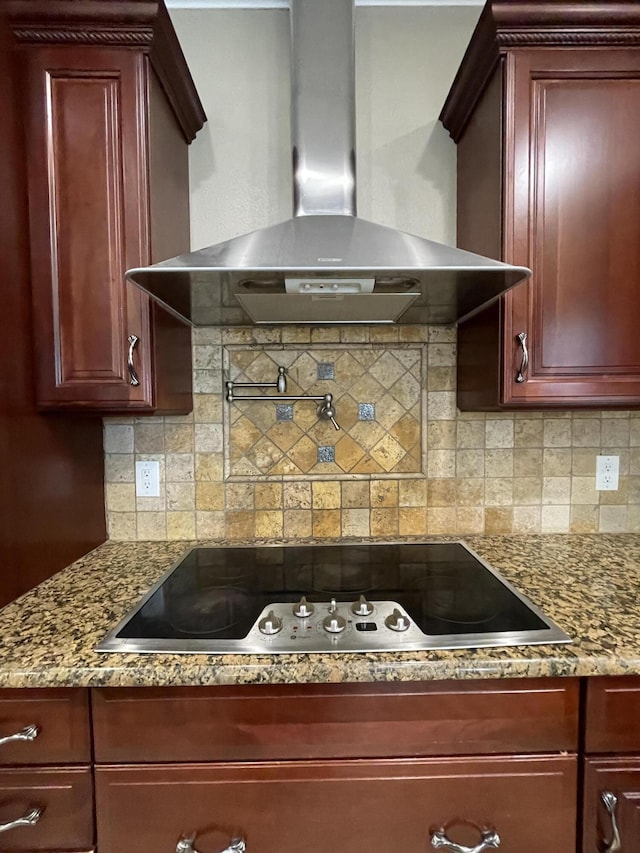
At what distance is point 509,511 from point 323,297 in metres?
0.97

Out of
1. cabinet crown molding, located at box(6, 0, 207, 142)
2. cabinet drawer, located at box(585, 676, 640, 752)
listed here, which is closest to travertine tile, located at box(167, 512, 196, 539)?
cabinet drawer, located at box(585, 676, 640, 752)

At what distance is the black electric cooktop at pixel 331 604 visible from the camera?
0.90 m

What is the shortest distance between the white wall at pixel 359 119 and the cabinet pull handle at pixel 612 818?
A: 151 cm

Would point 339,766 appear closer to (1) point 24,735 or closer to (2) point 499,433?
(1) point 24,735

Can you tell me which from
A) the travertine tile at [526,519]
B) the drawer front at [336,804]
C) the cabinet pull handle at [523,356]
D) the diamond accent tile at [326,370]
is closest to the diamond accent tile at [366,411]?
the diamond accent tile at [326,370]

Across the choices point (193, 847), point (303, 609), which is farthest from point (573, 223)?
point (193, 847)

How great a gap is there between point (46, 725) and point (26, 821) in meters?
0.18

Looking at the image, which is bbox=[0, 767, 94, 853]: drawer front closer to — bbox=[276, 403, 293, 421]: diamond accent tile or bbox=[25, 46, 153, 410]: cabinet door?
bbox=[25, 46, 153, 410]: cabinet door

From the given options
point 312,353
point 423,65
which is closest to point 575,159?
point 423,65

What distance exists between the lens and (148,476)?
1.52m

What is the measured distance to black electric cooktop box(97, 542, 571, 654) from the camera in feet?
2.96

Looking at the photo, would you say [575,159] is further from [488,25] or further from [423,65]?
[423,65]

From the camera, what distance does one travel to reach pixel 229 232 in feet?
5.00

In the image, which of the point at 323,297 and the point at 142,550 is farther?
the point at 142,550
